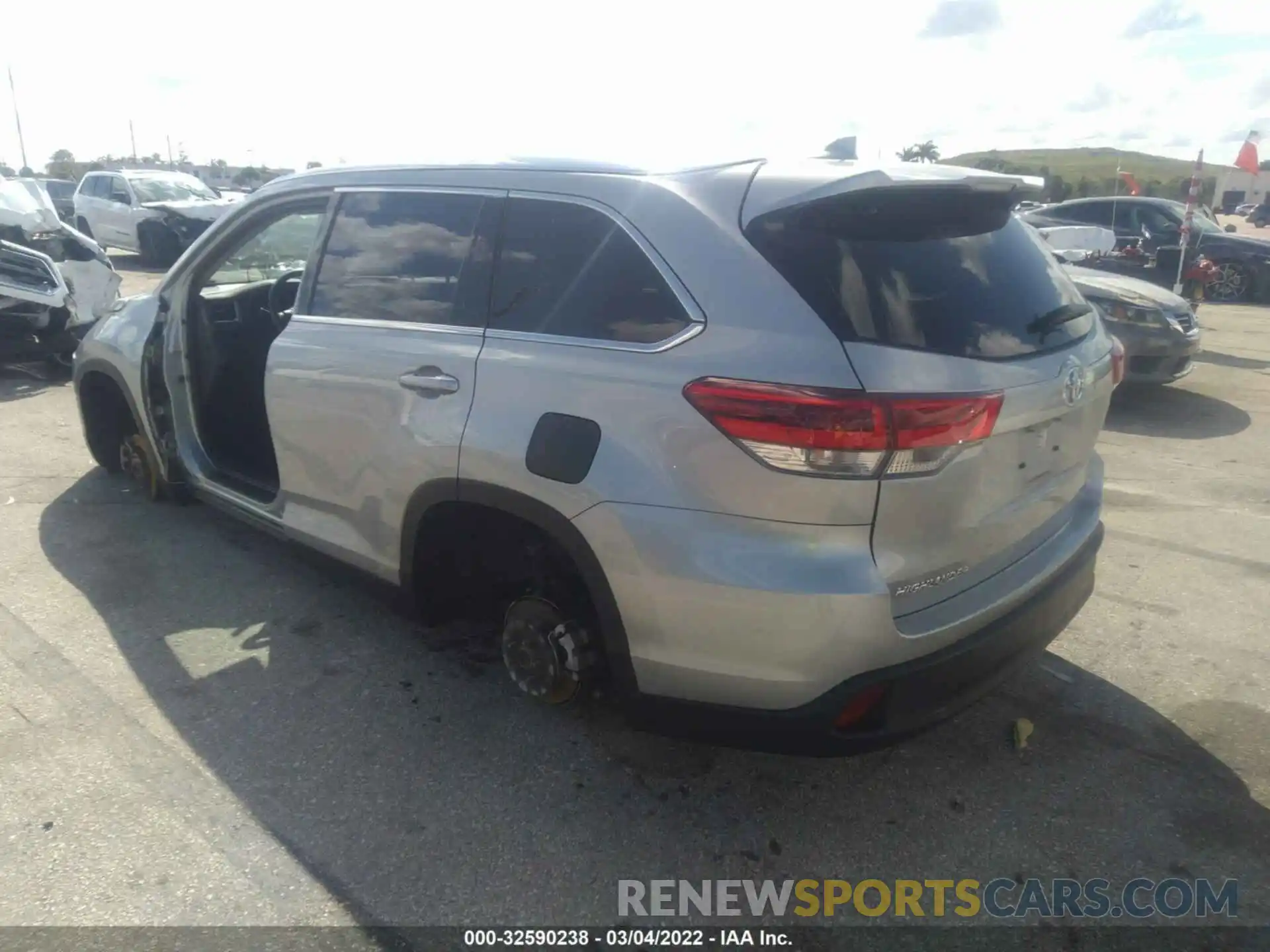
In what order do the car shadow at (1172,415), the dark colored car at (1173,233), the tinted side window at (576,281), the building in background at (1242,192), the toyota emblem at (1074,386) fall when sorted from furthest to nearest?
the building in background at (1242,192)
the dark colored car at (1173,233)
the car shadow at (1172,415)
the toyota emblem at (1074,386)
the tinted side window at (576,281)

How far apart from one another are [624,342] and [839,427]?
2.15 ft

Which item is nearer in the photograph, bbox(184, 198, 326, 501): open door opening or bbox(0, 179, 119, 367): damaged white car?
bbox(184, 198, 326, 501): open door opening

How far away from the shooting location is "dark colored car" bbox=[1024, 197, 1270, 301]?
13891mm

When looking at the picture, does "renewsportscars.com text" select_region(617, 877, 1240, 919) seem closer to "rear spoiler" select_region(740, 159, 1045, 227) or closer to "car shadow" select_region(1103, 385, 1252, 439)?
"rear spoiler" select_region(740, 159, 1045, 227)

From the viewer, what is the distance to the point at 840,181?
7.72 ft


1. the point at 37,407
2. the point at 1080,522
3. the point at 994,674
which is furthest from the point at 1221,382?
the point at 37,407

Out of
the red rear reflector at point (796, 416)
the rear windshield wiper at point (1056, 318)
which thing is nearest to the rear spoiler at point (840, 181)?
the rear windshield wiper at point (1056, 318)

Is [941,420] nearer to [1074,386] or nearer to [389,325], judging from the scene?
[1074,386]

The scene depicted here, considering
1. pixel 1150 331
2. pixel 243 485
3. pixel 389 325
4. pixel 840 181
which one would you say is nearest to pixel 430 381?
pixel 389 325

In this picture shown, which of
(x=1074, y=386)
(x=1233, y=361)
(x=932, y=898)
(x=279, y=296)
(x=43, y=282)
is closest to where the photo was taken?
(x=932, y=898)

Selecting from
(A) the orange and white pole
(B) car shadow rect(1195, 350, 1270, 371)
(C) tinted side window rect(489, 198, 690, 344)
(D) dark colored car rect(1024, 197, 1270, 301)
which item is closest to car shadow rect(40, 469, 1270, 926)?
(C) tinted side window rect(489, 198, 690, 344)

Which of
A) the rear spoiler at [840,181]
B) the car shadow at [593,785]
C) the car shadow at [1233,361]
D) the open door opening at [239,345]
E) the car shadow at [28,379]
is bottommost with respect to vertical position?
the car shadow at [1233,361]

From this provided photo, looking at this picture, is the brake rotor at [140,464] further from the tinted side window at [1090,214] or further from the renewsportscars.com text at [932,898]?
the tinted side window at [1090,214]

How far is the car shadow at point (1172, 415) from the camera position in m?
7.04
